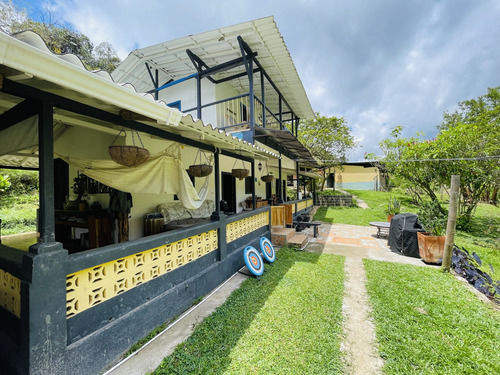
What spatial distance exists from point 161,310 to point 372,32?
14.5 m

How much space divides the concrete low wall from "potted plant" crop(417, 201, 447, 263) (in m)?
13.6

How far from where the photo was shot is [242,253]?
17.1ft

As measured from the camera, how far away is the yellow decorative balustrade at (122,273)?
2152 millimetres

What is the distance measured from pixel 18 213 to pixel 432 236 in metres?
17.7

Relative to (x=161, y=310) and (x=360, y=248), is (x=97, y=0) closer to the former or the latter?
(x=161, y=310)

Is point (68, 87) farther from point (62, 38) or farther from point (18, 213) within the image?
point (62, 38)

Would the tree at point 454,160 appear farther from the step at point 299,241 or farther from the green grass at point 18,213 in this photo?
the green grass at point 18,213

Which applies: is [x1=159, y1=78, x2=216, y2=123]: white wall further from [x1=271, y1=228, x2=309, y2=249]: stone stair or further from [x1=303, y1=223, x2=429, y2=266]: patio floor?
[x1=303, y1=223, x2=429, y2=266]: patio floor

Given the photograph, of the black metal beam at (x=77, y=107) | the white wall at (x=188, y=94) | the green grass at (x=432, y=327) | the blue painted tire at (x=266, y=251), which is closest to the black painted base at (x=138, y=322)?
the blue painted tire at (x=266, y=251)

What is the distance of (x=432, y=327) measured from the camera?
307cm

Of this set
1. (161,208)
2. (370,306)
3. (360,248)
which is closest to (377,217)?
(360,248)

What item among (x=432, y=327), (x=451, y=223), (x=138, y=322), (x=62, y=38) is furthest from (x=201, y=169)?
(x=62, y=38)

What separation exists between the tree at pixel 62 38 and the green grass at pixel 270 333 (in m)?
15.5

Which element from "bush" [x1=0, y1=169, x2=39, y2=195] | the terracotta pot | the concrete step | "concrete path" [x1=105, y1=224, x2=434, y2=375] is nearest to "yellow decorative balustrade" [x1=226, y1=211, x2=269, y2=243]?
the concrete step
